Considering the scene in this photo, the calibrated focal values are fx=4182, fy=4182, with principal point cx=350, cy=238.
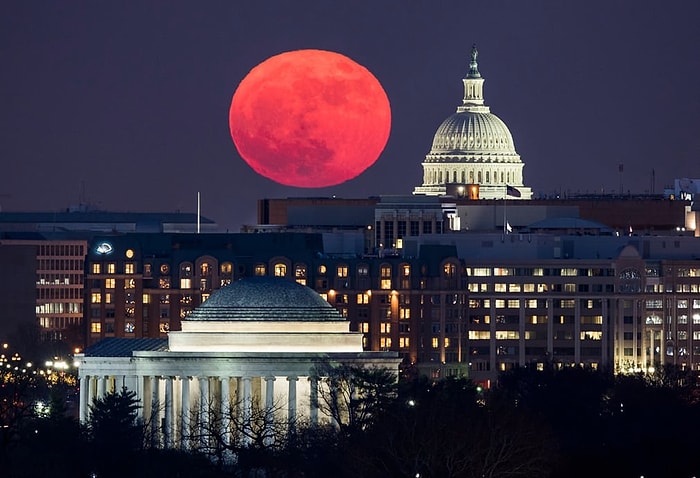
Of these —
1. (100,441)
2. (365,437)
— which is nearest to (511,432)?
(365,437)

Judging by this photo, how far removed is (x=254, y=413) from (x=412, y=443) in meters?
25.9

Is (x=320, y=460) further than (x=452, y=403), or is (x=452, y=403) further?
(x=452, y=403)

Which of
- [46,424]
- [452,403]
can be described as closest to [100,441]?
[46,424]

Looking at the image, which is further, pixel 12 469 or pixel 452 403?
pixel 452 403

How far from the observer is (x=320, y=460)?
17975cm

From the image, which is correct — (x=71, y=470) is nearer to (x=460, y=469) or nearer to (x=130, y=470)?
(x=130, y=470)

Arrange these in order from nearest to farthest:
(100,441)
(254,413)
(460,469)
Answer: (460,469) < (100,441) < (254,413)

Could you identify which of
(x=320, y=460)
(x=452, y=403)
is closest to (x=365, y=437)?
(x=320, y=460)

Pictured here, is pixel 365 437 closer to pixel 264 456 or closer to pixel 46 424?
pixel 264 456

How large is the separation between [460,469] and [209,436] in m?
24.0

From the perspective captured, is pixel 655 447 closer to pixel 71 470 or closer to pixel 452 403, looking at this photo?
pixel 452 403

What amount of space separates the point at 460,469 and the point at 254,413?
28.8 metres

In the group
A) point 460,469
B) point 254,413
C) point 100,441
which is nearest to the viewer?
point 460,469

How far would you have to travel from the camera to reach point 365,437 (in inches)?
7195
